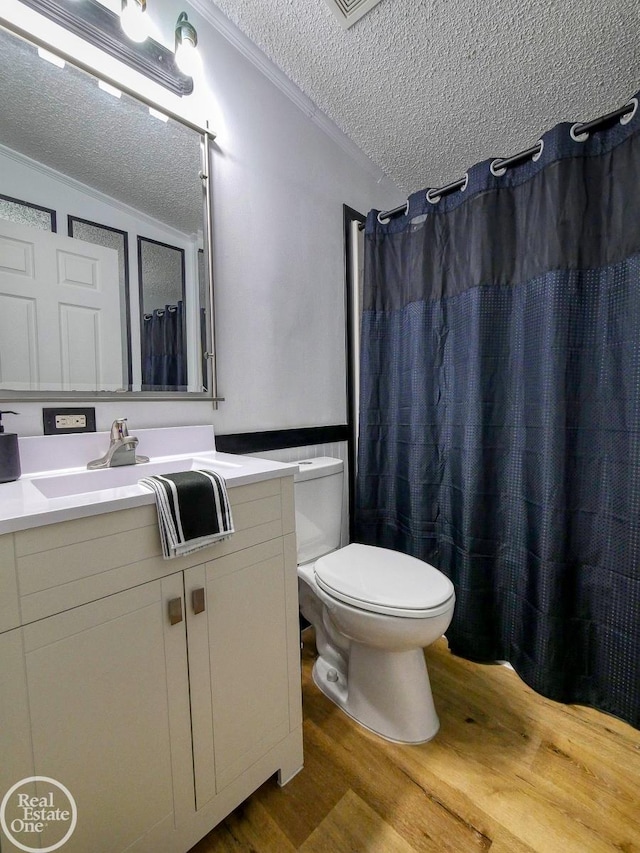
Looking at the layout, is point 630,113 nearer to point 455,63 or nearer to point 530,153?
point 530,153

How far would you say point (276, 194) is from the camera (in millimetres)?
1543

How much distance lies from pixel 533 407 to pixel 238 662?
4.21 feet

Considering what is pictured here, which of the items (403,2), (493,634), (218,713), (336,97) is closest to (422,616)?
(218,713)

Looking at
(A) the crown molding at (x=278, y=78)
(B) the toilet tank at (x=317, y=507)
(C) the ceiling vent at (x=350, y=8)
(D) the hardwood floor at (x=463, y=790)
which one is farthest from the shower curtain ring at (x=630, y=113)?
(D) the hardwood floor at (x=463, y=790)

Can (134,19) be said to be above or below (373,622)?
above

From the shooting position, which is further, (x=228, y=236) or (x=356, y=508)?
(x=356, y=508)

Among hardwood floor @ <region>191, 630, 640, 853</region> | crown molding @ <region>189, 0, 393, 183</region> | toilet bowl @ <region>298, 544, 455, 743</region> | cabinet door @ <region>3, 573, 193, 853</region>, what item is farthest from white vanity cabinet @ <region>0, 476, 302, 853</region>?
crown molding @ <region>189, 0, 393, 183</region>

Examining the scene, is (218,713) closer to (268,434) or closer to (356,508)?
(268,434)

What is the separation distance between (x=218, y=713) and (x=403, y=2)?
2.12 metres

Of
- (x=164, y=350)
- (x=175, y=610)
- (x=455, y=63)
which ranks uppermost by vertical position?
(x=455, y=63)

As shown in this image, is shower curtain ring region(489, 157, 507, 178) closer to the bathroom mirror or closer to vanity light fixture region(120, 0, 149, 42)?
the bathroom mirror

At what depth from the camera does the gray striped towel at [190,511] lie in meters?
0.75

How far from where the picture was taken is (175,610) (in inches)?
31.0

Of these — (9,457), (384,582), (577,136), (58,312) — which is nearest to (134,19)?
(58,312)
